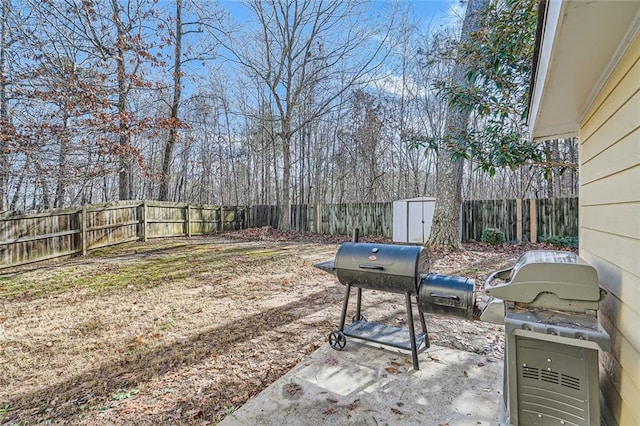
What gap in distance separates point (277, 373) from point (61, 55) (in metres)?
8.21

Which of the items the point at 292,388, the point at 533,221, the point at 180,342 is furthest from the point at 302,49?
the point at 292,388

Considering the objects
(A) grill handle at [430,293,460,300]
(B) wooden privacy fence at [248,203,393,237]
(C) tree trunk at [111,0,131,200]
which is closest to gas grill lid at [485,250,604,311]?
(A) grill handle at [430,293,460,300]

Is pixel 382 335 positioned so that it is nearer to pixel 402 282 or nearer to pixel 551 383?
pixel 402 282

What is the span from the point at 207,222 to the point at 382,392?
39.9ft

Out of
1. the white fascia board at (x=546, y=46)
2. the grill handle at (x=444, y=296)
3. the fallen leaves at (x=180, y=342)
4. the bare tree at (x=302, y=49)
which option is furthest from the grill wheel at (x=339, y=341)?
the bare tree at (x=302, y=49)

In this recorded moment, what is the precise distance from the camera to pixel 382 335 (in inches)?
107

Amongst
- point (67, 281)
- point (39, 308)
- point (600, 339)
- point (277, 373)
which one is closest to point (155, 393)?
point (277, 373)

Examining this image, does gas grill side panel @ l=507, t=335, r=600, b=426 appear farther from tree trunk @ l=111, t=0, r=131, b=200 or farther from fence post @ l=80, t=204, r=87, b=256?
fence post @ l=80, t=204, r=87, b=256

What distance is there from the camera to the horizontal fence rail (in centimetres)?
666

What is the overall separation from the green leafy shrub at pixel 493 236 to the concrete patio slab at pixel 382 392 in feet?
23.4

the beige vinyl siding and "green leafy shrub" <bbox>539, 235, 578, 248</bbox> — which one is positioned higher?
the beige vinyl siding

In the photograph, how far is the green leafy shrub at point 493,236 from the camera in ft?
28.9

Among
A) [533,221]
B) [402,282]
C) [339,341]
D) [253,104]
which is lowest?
[339,341]

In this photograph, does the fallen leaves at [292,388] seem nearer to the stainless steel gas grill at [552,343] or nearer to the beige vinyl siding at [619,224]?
the stainless steel gas grill at [552,343]
